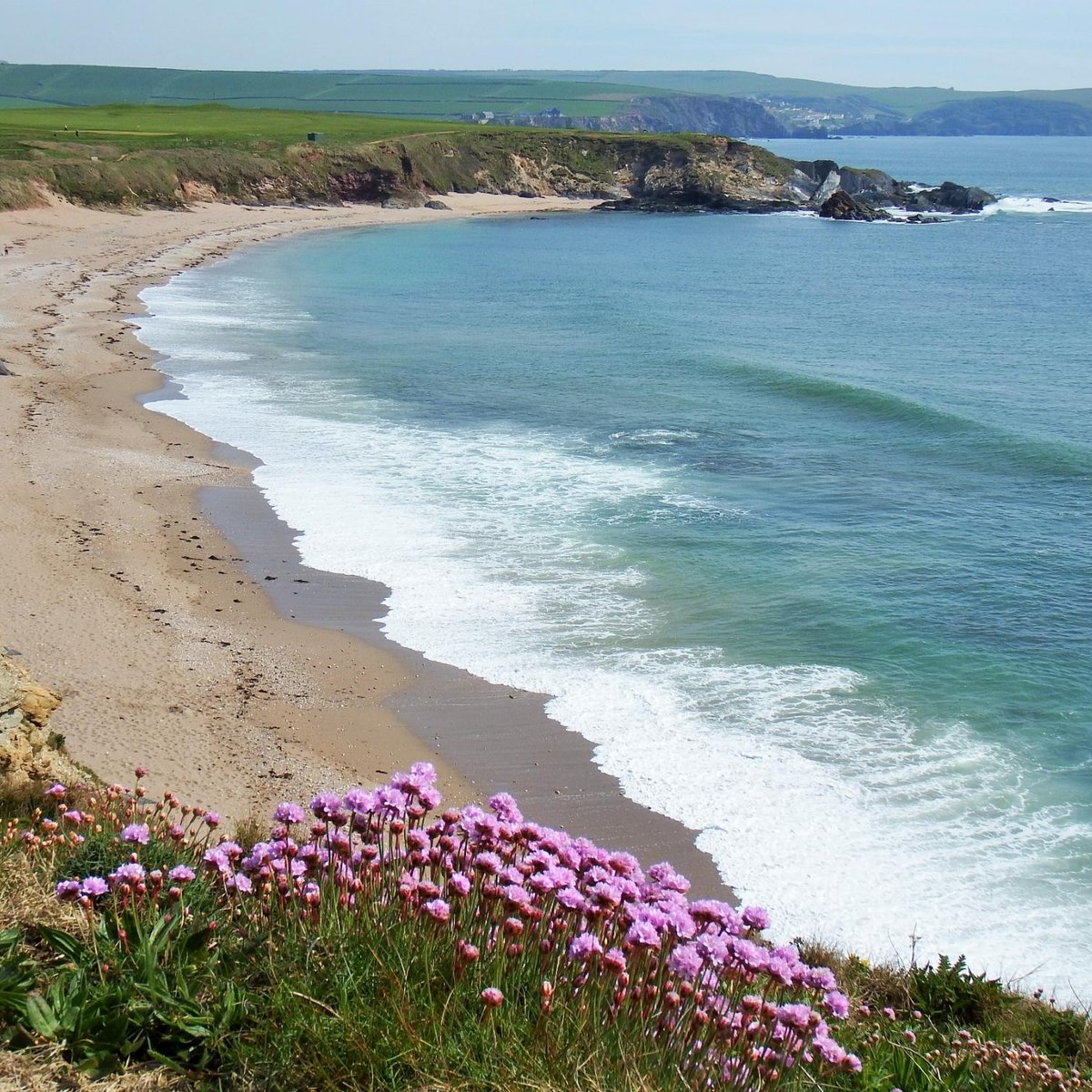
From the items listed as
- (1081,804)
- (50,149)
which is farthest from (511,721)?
(50,149)

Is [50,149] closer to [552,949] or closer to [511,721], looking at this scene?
[511,721]

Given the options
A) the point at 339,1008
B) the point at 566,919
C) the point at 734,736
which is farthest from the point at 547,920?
the point at 734,736

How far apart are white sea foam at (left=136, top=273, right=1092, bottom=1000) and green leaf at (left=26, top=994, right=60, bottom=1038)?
18.9ft

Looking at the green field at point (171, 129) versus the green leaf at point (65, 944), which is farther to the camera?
the green field at point (171, 129)

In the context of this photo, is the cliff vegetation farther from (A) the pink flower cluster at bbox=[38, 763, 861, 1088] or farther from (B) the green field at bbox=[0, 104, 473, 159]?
(A) the pink flower cluster at bbox=[38, 763, 861, 1088]

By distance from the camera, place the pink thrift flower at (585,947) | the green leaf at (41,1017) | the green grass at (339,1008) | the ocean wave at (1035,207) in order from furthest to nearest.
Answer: the ocean wave at (1035,207) < the pink thrift flower at (585,947) < the green leaf at (41,1017) < the green grass at (339,1008)

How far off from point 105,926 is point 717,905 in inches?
100

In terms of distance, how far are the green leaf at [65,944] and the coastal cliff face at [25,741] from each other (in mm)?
2841

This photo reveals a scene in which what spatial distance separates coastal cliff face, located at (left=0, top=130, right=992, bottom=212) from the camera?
9700cm

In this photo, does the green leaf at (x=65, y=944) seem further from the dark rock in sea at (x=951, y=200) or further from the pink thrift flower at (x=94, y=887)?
the dark rock in sea at (x=951, y=200)

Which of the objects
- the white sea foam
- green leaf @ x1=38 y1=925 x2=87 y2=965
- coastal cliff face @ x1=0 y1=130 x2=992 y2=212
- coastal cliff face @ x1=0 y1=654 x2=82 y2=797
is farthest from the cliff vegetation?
green leaf @ x1=38 y1=925 x2=87 y2=965

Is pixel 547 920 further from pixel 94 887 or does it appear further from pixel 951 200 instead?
pixel 951 200

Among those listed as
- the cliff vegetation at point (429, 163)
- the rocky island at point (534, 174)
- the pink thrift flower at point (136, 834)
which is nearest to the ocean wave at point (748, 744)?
the pink thrift flower at point (136, 834)

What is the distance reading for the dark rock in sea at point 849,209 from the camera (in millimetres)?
99750
